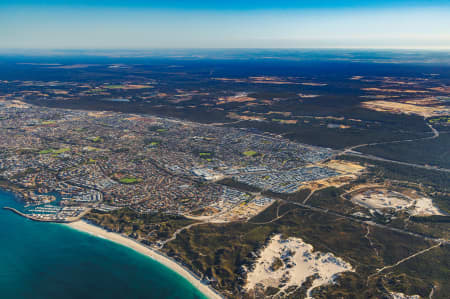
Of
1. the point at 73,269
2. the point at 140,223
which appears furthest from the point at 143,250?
the point at 73,269

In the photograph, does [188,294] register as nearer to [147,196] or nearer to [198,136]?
[147,196]

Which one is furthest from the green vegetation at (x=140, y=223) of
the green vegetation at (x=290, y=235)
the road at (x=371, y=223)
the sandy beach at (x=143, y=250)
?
the road at (x=371, y=223)

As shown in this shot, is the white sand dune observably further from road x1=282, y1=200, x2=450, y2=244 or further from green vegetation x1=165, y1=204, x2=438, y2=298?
road x1=282, y1=200, x2=450, y2=244

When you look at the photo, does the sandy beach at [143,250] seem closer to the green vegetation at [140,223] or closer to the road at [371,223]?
the green vegetation at [140,223]

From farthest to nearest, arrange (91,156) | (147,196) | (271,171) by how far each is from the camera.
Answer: (91,156) < (271,171) < (147,196)

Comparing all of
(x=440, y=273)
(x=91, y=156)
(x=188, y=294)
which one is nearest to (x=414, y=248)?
(x=440, y=273)

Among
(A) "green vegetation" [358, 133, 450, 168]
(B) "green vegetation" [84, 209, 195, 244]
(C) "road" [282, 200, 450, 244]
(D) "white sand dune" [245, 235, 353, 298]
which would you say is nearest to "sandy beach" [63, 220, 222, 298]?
(B) "green vegetation" [84, 209, 195, 244]
